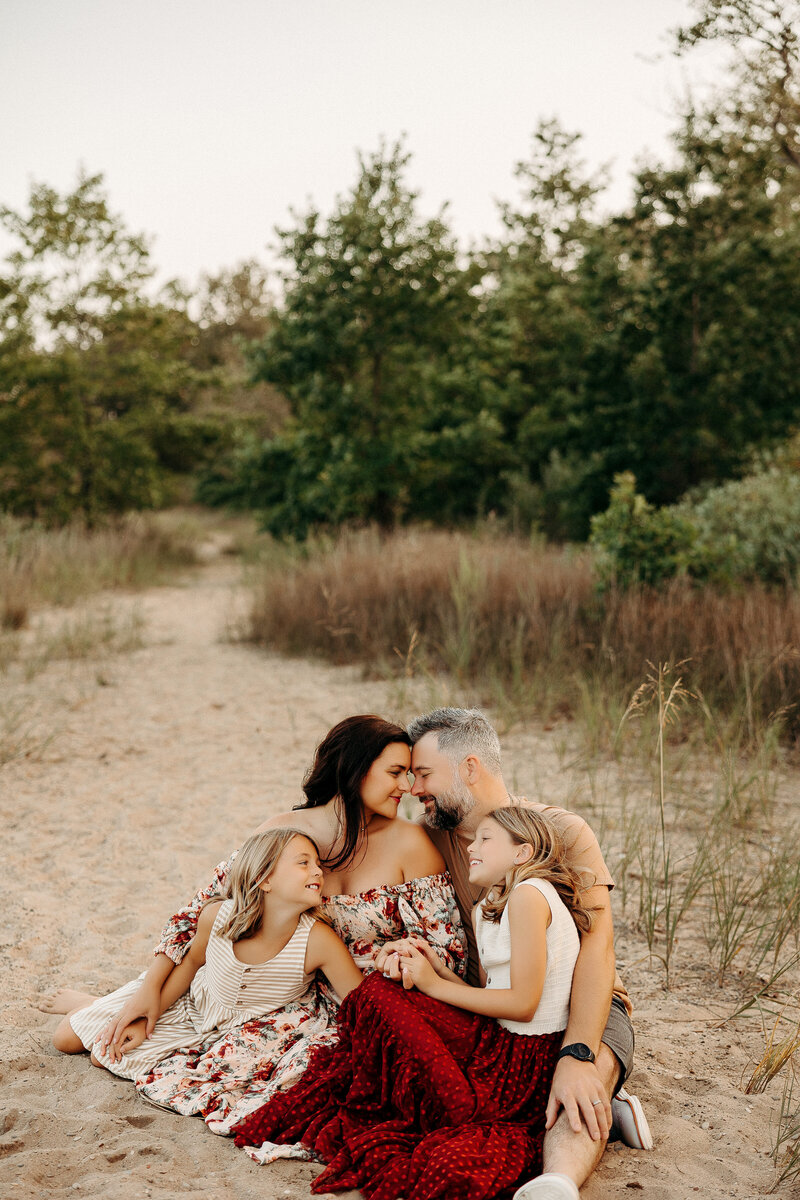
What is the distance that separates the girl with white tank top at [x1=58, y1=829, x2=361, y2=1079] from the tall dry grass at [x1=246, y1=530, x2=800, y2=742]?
218 cm

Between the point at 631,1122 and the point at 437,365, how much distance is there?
1346 cm

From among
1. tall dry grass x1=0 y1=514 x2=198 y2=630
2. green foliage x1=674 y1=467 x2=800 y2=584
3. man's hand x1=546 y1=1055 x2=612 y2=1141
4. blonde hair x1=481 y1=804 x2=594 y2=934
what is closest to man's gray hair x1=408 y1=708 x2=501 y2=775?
blonde hair x1=481 y1=804 x2=594 y2=934

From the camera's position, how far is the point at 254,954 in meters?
2.72

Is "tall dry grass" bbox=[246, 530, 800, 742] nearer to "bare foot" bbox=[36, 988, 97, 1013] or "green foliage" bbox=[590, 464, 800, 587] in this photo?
"green foliage" bbox=[590, 464, 800, 587]

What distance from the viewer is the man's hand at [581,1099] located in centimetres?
221

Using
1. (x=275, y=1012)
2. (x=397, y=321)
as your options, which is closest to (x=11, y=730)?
(x=275, y=1012)

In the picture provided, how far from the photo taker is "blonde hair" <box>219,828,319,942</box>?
8.68 ft

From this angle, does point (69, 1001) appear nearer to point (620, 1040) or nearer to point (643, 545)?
point (620, 1040)

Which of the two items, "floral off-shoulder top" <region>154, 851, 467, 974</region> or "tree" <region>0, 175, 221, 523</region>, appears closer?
"floral off-shoulder top" <region>154, 851, 467, 974</region>

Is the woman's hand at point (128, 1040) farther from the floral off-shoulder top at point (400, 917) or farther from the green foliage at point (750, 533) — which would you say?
the green foliage at point (750, 533)

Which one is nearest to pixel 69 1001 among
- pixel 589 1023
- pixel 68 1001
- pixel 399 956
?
pixel 68 1001

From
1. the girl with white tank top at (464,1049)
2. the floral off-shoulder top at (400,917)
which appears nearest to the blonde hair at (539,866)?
the girl with white tank top at (464,1049)

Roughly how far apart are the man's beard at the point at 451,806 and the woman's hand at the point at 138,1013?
97cm

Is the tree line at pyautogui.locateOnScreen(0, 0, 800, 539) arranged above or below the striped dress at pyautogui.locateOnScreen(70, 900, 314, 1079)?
above
